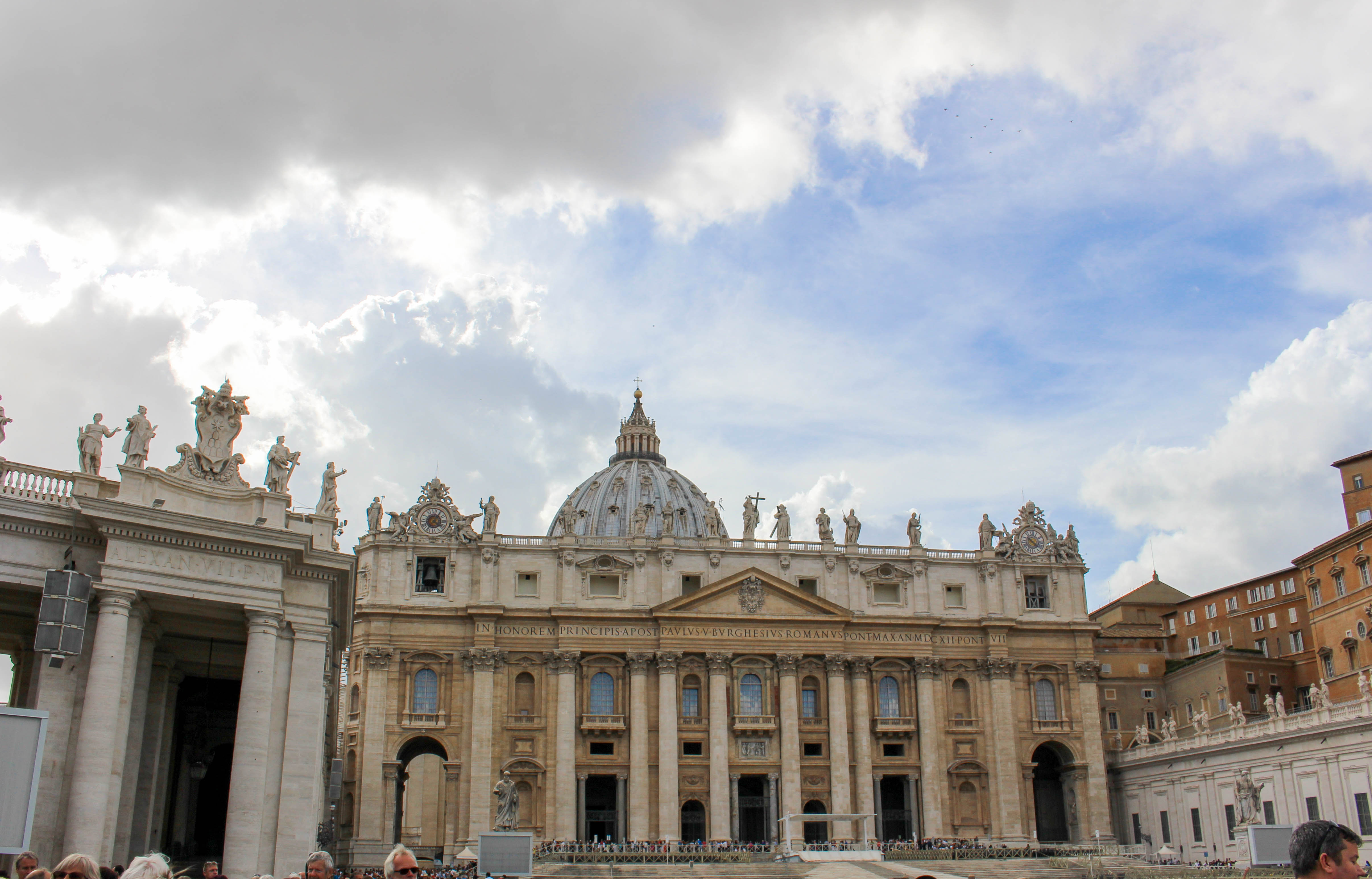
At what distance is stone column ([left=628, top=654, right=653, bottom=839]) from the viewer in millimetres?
66688

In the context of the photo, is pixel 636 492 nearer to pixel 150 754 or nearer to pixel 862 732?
pixel 862 732

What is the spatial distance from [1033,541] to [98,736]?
62.9m

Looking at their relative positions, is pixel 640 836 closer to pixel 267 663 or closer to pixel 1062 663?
pixel 1062 663

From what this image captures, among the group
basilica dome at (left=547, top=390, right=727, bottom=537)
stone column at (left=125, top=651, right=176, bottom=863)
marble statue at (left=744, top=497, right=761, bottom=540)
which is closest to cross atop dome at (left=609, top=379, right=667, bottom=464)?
basilica dome at (left=547, top=390, right=727, bottom=537)

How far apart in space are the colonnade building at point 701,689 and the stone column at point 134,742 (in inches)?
1413

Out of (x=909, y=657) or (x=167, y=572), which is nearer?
→ (x=167, y=572)

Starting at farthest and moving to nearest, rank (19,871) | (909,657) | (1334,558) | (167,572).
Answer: (909,657) < (1334,558) < (167,572) < (19,871)

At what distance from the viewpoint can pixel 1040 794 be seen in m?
75.6

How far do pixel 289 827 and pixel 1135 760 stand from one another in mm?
58611

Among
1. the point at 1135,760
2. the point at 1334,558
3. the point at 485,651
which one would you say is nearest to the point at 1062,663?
the point at 1135,760

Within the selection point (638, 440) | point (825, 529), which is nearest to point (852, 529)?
point (825, 529)

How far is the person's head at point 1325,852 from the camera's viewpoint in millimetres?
7012

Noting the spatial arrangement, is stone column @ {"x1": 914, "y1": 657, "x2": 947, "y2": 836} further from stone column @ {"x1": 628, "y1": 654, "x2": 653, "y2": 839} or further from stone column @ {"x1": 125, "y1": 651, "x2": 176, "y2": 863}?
stone column @ {"x1": 125, "y1": 651, "x2": 176, "y2": 863}

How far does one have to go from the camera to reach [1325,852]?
7.10 metres
